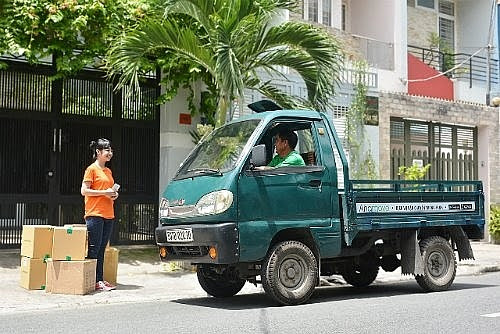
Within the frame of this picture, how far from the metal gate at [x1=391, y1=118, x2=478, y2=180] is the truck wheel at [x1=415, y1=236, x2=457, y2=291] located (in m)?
8.44

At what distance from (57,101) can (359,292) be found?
6447mm

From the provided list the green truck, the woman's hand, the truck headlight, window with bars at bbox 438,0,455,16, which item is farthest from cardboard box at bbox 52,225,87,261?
window with bars at bbox 438,0,455,16

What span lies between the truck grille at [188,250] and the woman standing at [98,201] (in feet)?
4.16

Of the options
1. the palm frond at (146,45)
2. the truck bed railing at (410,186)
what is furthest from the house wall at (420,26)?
the truck bed railing at (410,186)

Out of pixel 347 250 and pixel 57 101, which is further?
pixel 57 101

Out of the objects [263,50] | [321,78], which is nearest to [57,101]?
[263,50]

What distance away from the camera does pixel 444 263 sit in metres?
9.85

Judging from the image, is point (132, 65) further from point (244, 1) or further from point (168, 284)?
point (168, 284)

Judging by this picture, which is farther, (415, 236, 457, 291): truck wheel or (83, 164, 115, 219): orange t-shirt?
(415, 236, 457, 291): truck wheel

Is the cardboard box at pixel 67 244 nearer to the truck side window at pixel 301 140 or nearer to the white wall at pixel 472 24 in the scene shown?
the truck side window at pixel 301 140

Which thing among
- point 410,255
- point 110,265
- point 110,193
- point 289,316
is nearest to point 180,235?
point 110,193

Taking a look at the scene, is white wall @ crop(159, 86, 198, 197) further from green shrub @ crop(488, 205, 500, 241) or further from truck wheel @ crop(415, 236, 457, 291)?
green shrub @ crop(488, 205, 500, 241)

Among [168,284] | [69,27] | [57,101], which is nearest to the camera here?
[168,284]

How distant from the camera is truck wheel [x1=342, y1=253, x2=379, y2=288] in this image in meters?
10.1
